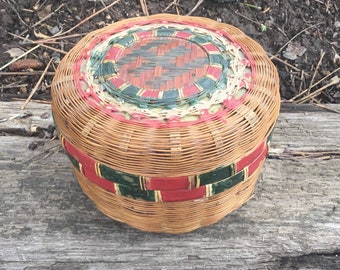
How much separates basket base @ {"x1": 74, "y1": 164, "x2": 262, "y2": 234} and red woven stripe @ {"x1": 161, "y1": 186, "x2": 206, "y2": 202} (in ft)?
0.10

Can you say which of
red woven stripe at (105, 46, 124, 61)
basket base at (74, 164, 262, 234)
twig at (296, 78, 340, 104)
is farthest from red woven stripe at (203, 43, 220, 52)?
twig at (296, 78, 340, 104)

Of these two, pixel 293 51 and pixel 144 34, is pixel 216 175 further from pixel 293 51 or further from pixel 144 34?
pixel 293 51

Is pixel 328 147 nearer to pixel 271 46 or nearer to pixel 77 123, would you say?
pixel 271 46

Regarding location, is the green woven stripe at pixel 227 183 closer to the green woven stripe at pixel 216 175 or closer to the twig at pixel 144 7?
the green woven stripe at pixel 216 175

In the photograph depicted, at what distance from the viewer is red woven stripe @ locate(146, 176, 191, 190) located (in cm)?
124

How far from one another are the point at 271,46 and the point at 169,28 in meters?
0.84

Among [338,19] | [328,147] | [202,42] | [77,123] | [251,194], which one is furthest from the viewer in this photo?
[338,19]

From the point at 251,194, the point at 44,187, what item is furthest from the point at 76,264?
the point at 251,194

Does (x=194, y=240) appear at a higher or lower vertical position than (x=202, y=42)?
lower

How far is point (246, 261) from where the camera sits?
146cm

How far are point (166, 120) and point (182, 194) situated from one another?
180mm

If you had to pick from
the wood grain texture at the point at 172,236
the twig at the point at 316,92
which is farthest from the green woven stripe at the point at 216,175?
the twig at the point at 316,92

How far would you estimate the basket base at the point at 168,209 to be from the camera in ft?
4.44

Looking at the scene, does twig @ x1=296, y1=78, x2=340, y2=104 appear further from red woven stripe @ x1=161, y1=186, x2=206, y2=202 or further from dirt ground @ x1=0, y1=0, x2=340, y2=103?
red woven stripe @ x1=161, y1=186, x2=206, y2=202
